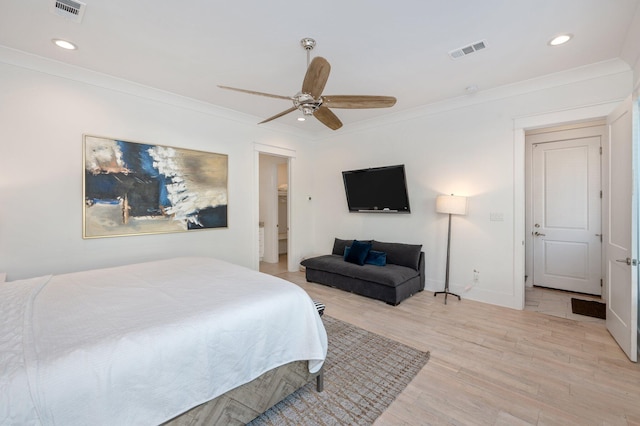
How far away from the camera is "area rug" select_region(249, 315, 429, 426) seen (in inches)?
71.2

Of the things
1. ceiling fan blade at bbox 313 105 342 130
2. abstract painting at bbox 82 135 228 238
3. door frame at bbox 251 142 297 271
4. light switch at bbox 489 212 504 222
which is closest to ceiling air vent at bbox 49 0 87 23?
abstract painting at bbox 82 135 228 238

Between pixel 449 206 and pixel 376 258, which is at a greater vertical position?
pixel 449 206

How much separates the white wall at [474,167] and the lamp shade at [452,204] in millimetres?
253

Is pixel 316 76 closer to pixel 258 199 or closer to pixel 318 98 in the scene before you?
pixel 318 98

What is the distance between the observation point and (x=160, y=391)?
126 centimetres

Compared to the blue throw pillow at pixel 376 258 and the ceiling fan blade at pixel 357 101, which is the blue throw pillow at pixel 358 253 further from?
the ceiling fan blade at pixel 357 101

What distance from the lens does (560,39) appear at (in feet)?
8.43

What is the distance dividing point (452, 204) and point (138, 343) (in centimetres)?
377

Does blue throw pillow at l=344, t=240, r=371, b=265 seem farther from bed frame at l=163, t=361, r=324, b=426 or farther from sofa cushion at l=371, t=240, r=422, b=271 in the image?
bed frame at l=163, t=361, r=324, b=426

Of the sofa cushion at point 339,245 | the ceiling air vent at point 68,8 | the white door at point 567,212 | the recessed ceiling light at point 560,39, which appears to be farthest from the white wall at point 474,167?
the ceiling air vent at point 68,8

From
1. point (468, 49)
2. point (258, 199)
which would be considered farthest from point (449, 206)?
point (258, 199)

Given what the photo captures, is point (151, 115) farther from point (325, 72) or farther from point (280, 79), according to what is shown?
point (325, 72)

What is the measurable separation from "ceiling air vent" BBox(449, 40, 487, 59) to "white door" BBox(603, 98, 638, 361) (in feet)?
4.47

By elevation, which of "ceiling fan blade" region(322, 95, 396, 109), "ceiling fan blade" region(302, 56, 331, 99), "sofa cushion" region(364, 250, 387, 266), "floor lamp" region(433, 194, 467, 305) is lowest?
"sofa cushion" region(364, 250, 387, 266)
